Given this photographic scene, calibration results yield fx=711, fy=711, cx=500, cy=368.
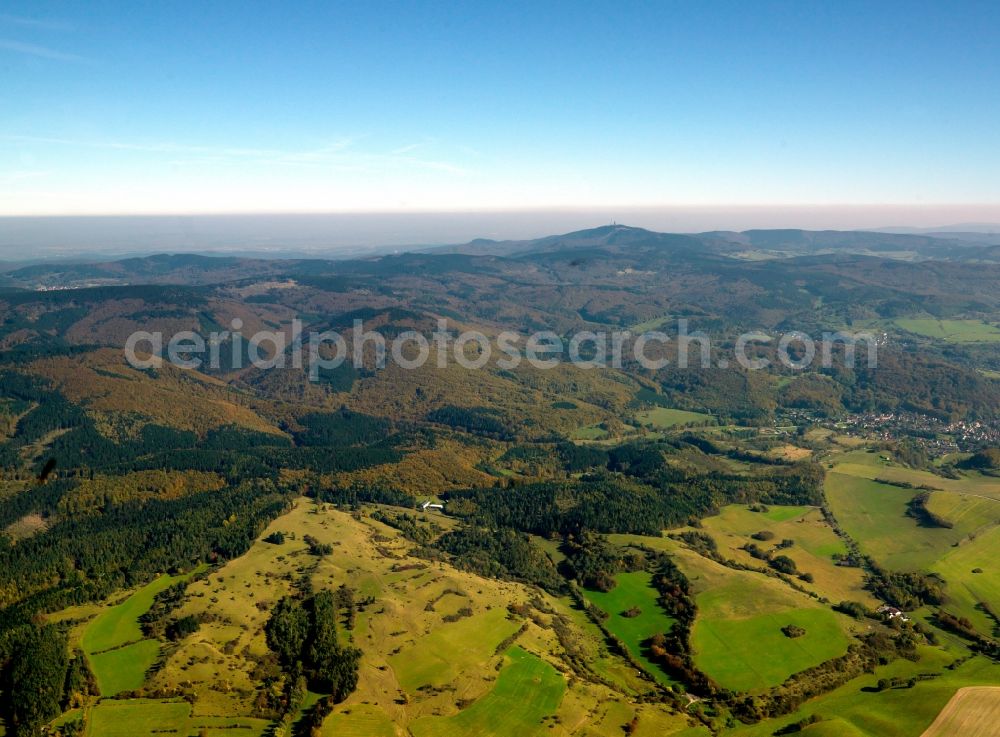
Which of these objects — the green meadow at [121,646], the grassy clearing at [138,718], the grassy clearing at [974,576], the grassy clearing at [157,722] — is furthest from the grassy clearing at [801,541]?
the green meadow at [121,646]

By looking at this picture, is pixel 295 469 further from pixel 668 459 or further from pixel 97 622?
pixel 668 459

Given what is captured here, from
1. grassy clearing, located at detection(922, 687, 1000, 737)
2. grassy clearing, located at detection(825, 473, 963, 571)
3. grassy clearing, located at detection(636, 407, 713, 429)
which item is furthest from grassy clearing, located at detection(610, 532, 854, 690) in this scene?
grassy clearing, located at detection(636, 407, 713, 429)

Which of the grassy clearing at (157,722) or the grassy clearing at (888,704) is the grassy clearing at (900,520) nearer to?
the grassy clearing at (888,704)

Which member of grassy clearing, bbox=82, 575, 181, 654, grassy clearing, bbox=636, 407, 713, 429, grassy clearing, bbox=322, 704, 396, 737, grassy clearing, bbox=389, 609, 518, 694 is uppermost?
grassy clearing, bbox=82, 575, 181, 654

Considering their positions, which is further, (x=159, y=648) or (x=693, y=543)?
(x=693, y=543)

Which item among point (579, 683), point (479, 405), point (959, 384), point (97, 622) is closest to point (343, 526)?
point (97, 622)

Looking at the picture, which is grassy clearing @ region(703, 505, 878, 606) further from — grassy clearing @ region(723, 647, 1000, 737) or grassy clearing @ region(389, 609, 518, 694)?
grassy clearing @ region(389, 609, 518, 694)

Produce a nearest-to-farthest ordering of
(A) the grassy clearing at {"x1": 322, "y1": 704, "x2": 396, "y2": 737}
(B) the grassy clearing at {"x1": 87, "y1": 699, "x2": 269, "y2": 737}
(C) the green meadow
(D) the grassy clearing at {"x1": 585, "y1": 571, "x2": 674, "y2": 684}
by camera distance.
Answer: (B) the grassy clearing at {"x1": 87, "y1": 699, "x2": 269, "y2": 737}
(A) the grassy clearing at {"x1": 322, "y1": 704, "x2": 396, "y2": 737}
(C) the green meadow
(D) the grassy clearing at {"x1": 585, "y1": 571, "x2": 674, "y2": 684}

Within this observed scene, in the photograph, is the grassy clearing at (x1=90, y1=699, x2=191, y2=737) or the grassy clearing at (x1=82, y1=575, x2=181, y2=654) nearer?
the grassy clearing at (x1=90, y1=699, x2=191, y2=737)
